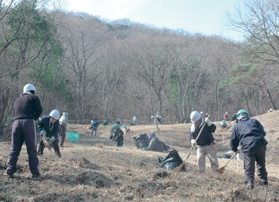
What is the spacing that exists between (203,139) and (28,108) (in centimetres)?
410

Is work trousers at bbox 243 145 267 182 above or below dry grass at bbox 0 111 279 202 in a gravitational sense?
above

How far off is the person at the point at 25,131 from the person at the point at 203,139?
371 centimetres

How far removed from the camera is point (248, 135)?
7.38 metres

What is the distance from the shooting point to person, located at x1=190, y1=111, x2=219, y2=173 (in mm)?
8953

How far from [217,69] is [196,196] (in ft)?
155

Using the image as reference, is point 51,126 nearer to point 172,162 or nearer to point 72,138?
point 172,162

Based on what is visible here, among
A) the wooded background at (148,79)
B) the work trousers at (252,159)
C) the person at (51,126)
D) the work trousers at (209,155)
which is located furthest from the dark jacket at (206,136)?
the wooded background at (148,79)

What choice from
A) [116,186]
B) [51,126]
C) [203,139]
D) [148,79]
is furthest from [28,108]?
[148,79]

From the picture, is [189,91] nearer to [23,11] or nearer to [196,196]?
[23,11]

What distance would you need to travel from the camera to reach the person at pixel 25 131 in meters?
6.89

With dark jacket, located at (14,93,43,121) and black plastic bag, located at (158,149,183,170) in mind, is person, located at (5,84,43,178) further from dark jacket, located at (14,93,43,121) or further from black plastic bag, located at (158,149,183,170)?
black plastic bag, located at (158,149,183,170)

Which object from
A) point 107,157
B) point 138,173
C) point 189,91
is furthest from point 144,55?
point 138,173

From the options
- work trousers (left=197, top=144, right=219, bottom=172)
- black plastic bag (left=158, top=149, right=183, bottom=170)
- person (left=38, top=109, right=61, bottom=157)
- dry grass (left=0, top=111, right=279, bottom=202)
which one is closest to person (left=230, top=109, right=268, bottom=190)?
dry grass (left=0, top=111, right=279, bottom=202)

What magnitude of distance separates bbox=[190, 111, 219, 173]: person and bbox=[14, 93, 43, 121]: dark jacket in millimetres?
3654
